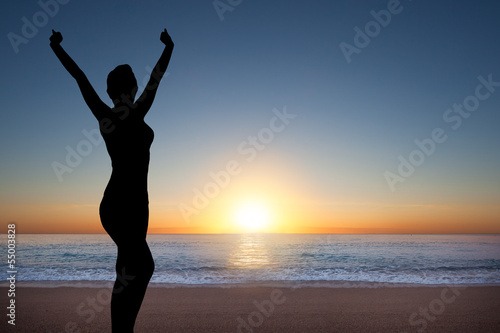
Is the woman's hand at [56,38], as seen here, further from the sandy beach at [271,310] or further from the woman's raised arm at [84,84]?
the sandy beach at [271,310]

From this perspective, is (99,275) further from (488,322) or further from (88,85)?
(88,85)

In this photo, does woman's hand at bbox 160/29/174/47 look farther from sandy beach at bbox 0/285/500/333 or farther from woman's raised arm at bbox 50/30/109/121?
sandy beach at bbox 0/285/500/333

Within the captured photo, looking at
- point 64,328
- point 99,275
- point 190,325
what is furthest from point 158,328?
point 99,275

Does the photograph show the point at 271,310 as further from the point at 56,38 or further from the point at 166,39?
the point at 56,38

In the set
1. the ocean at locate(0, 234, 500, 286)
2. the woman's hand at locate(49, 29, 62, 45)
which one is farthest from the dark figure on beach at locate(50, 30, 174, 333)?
the ocean at locate(0, 234, 500, 286)

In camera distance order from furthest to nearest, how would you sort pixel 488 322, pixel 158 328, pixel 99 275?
pixel 99 275 → pixel 488 322 → pixel 158 328

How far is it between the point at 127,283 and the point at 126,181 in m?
0.43

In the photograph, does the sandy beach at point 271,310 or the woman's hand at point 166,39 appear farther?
the sandy beach at point 271,310

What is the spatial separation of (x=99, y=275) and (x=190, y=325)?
11.3 m

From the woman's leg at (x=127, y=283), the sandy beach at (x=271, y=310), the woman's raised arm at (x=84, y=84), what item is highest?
the woman's raised arm at (x=84, y=84)

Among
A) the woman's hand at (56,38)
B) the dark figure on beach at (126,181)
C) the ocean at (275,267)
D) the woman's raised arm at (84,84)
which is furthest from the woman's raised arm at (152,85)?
the ocean at (275,267)

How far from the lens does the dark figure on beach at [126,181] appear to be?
144 cm

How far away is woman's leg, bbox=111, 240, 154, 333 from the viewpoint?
1.43 m

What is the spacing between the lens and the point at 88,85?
149 centimetres
